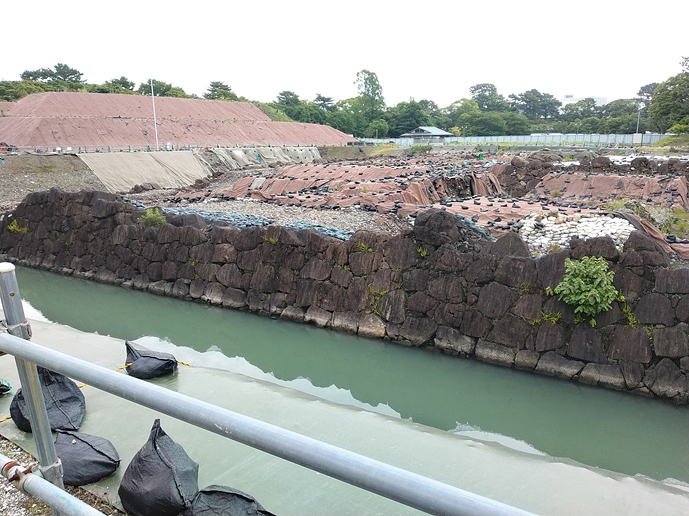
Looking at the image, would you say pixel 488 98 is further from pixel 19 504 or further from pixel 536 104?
pixel 19 504

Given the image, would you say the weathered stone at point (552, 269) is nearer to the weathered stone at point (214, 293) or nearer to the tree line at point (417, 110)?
the weathered stone at point (214, 293)

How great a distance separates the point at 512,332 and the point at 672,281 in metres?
2.22

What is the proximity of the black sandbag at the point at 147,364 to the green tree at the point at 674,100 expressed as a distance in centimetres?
4692

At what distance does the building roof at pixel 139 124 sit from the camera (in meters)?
38.9

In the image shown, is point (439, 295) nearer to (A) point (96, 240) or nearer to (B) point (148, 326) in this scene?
(B) point (148, 326)

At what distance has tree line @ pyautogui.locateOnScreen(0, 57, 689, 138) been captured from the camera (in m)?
53.3

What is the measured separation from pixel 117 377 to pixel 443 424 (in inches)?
218

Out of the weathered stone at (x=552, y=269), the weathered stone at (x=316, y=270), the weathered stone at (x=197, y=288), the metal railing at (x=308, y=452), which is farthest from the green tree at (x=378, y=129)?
the metal railing at (x=308, y=452)

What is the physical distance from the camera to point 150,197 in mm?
24000

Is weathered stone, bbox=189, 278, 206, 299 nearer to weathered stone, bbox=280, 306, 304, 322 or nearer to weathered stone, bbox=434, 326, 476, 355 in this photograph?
weathered stone, bbox=280, 306, 304, 322

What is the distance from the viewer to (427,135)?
6047cm

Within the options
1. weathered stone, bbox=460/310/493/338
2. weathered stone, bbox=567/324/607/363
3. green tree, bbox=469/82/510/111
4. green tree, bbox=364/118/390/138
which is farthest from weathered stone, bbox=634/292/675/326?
green tree, bbox=469/82/510/111

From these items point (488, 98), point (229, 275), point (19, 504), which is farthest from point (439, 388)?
point (488, 98)

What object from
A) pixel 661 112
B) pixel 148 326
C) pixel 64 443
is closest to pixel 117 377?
pixel 64 443
